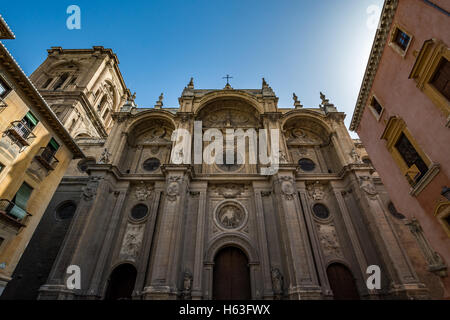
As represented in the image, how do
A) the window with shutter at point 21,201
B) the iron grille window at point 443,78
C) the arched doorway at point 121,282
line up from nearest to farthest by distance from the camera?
the iron grille window at point 443,78 → the window with shutter at point 21,201 → the arched doorway at point 121,282

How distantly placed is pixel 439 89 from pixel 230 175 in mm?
13580

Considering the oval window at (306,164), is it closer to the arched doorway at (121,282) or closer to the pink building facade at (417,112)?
the pink building facade at (417,112)

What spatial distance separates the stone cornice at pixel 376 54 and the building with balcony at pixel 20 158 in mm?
18598

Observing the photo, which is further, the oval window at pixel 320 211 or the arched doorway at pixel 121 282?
the oval window at pixel 320 211

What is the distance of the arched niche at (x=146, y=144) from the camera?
20.9 metres

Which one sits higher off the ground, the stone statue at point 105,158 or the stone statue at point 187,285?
the stone statue at point 105,158

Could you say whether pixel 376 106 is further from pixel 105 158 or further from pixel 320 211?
pixel 105 158

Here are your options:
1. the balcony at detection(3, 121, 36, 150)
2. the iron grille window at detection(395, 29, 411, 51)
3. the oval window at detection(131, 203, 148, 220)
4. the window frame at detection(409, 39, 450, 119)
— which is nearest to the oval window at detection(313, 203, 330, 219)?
the window frame at detection(409, 39, 450, 119)

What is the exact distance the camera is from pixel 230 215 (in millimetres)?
17328

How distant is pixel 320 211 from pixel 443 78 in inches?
469

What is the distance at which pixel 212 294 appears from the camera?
14.1m

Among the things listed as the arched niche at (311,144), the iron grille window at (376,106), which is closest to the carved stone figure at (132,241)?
the arched niche at (311,144)
